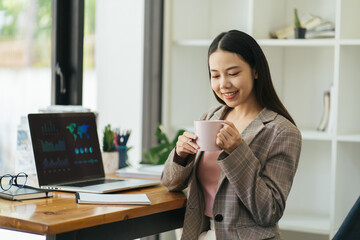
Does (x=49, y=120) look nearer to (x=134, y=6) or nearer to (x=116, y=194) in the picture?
(x=116, y=194)

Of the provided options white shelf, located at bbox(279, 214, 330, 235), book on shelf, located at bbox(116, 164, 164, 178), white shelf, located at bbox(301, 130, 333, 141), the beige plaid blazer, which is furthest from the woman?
white shelf, located at bbox(279, 214, 330, 235)

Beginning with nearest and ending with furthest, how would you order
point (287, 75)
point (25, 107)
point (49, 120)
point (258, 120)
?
1. point (258, 120)
2. point (49, 120)
3. point (25, 107)
4. point (287, 75)

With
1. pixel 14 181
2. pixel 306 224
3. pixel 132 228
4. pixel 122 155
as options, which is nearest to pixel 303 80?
pixel 306 224

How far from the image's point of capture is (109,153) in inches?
97.0

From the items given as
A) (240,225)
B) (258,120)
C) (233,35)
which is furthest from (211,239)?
(233,35)

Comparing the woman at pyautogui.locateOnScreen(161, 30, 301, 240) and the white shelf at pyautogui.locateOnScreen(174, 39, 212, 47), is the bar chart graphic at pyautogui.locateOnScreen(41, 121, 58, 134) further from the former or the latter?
the white shelf at pyautogui.locateOnScreen(174, 39, 212, 47)

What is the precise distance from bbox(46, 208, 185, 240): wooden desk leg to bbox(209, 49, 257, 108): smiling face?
1.45ft

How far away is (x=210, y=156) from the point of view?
6.54 feet

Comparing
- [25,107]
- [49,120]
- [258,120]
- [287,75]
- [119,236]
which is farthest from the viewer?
[287,75]

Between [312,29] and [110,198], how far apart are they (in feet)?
5.40

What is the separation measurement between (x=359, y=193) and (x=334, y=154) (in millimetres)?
290

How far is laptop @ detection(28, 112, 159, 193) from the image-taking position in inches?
80.0

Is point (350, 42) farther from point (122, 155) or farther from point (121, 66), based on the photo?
point (121, 66)

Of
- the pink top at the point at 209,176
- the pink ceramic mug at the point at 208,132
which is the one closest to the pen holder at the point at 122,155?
the pink top at the point at 209,176
